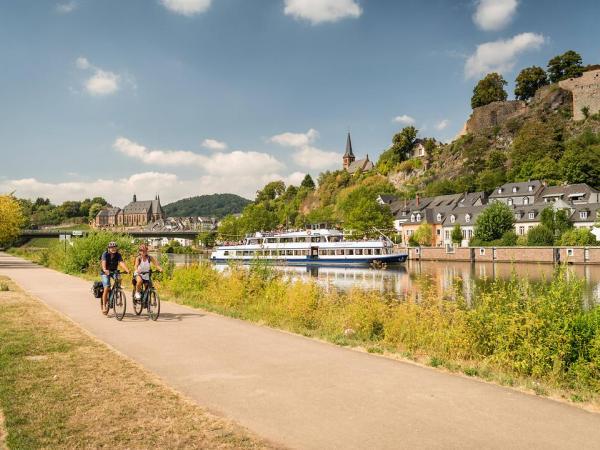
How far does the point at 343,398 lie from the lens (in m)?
6.16

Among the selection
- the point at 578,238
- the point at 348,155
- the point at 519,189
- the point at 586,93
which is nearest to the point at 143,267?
the point at 578,238

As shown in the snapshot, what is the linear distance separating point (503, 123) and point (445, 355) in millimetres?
103894

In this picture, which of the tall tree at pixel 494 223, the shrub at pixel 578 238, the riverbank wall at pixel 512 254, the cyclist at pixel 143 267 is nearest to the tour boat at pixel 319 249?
the riverbank wall at pixel 512 254

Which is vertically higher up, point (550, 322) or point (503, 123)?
point (503, 123)

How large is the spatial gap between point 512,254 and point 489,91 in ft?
223

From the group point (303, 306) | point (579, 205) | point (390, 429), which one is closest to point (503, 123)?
point (579, 205)

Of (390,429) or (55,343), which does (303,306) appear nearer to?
(55,343)

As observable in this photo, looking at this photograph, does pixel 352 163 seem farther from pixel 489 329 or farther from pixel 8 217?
pixel 489 329

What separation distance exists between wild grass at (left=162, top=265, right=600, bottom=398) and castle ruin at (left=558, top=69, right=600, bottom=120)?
309 ft

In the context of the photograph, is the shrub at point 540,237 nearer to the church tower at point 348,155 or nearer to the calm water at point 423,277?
the calm water at point 423,277

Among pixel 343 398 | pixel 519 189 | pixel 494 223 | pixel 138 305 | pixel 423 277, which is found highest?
pixel 519 189

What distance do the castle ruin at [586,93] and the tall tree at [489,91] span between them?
18.2 m

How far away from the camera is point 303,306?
13.6m

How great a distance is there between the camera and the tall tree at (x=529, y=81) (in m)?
107
